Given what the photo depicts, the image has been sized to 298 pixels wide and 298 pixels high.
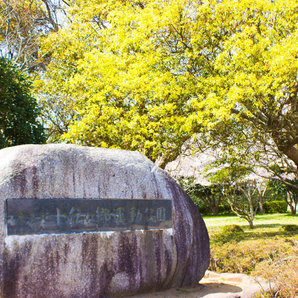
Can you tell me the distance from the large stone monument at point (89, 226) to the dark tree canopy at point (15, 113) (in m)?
3.70

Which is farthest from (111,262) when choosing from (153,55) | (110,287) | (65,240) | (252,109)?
(153,55)

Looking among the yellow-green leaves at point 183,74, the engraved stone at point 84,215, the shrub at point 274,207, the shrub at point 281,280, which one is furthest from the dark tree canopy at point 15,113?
the shrub at point 274,207

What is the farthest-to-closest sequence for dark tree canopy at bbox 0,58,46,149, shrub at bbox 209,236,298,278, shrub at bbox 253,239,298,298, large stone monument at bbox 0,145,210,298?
1. dark tree canopy at bbox 0,58,46,149
2. shrub at bbox 209,236,298,278
3. shrub at bbox 253,239,298,298
4. large stone monument at bbox 0,145,210,298

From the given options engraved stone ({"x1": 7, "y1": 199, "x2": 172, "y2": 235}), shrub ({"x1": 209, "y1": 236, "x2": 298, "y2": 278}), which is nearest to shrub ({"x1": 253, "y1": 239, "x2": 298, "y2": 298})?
shrub ({"x1": 209, "y1": 236, "x2": 298, "y2": 278})

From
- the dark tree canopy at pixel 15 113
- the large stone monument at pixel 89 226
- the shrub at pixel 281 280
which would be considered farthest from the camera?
the dark tree canopy at pixel 15 113

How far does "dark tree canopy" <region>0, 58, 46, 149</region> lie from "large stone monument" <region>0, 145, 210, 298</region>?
3700 mm

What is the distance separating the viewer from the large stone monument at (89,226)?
3828mm

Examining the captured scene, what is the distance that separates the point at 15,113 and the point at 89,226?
15.0ft

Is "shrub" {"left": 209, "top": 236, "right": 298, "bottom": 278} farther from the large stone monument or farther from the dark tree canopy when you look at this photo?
the dark tree canopy

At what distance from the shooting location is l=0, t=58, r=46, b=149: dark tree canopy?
24.9 ft

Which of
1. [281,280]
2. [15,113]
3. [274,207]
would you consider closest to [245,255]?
[281,280]

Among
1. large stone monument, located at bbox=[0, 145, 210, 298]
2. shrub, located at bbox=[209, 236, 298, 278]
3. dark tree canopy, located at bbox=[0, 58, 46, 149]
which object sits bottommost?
shrub, located at bbox=[209, 236, 298, 278]

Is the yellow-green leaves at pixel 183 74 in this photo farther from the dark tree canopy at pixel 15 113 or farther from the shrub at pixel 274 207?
the shrub at pixel 274 207

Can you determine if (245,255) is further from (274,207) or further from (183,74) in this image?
(274,207)
